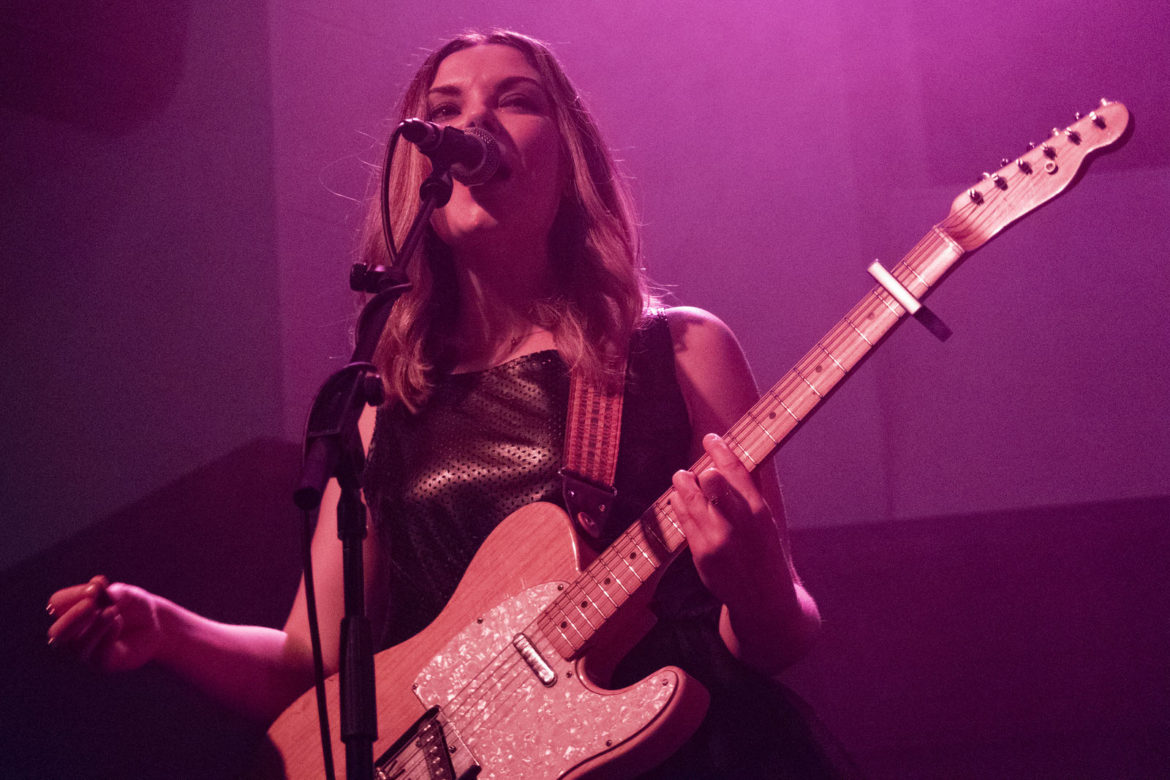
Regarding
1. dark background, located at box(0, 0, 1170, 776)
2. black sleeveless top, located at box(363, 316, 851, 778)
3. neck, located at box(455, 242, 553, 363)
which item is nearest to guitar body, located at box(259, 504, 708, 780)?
black sleeveless top, located at box(363, 316, 851, 778)

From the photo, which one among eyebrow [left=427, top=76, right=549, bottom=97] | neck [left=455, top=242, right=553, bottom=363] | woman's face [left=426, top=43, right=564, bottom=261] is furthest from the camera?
neck [left=455, top=242, right=553, bottom=363]

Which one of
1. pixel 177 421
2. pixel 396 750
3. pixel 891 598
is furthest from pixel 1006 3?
pixel 177 421

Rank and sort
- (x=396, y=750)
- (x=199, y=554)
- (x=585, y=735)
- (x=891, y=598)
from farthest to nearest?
1. (x=199, y=554)
2. (x=891, y=598)
3. (x=396, y=750)
4. (x=585, y=735)

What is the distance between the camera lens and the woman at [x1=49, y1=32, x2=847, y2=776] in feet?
4.93

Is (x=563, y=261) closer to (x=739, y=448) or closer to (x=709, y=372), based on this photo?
(x=709, y=372)

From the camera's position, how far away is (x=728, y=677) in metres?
1.47

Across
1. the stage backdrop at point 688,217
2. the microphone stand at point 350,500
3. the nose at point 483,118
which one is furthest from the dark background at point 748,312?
the microphone stand at point 350,500

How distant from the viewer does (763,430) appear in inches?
55.4

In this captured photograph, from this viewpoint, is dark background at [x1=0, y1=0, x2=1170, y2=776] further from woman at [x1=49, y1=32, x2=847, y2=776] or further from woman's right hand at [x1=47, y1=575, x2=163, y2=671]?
woman's right hand at [x1=47, y1=575, x2=163, y2=671]

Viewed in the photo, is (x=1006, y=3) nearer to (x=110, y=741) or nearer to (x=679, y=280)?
(x=679, y=280)

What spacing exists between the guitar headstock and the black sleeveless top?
0.61 meters

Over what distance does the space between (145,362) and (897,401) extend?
188 centimetres

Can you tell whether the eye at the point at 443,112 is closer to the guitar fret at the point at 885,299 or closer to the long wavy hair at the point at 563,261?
the long wavy hair at the point at 563,261

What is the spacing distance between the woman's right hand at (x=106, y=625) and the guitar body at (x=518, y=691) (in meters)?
0.28
